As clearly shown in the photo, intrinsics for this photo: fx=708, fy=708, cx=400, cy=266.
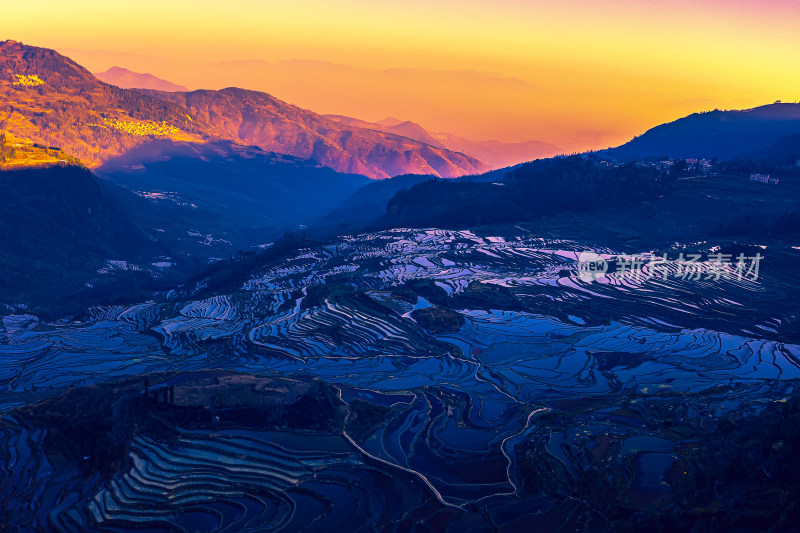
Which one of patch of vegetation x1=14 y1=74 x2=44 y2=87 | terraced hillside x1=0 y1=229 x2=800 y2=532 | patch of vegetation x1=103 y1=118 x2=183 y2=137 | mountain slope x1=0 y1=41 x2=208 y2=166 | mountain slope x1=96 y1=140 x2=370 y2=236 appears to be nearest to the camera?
terraced hillside x1=0 y1=229 x2=800 y2=532

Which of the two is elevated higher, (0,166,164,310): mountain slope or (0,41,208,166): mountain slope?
(0,41,208,166): mountain slope

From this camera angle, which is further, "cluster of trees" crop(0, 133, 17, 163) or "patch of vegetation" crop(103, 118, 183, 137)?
"patch of vegetation" crop(103, 118, 183, 137)

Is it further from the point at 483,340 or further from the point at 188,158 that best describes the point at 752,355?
the point at 188,158

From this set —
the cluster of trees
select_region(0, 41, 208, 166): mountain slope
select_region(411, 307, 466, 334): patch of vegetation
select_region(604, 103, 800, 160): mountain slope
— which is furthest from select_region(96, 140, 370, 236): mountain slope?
select_region(604, 103, 800, 160): mountain slope

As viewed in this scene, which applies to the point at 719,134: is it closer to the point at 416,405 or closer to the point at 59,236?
the point at 59,236

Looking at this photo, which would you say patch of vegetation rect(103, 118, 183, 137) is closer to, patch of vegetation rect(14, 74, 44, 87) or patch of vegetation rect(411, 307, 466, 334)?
patch of vegetation rect(14, 74, 44, 87)

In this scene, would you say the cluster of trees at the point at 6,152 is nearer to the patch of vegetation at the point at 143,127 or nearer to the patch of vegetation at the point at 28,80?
the patch of vegetation at the point at 143,127

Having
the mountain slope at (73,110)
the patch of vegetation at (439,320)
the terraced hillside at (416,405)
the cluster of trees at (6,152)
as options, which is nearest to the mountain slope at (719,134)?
the terraced hillside at (416,405)
